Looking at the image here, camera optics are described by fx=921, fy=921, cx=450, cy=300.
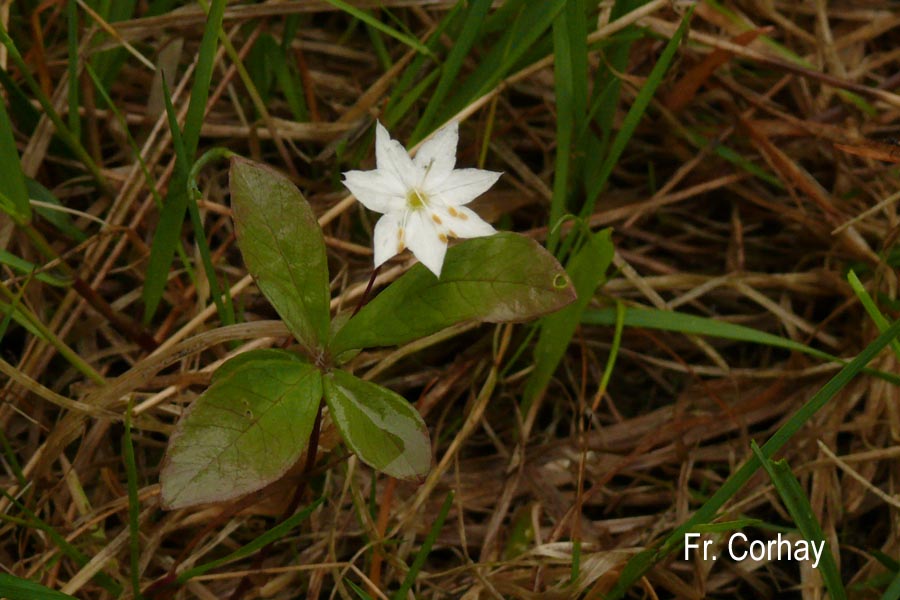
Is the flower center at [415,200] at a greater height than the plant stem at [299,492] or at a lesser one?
greater

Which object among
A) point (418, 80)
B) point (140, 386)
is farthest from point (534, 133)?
point (140, 386)

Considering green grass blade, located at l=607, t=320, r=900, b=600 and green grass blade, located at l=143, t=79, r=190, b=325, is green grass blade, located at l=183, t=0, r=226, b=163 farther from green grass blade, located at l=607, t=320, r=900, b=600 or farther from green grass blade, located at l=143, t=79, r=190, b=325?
green grass blade, located at l=607, t=320, r=900, b=600

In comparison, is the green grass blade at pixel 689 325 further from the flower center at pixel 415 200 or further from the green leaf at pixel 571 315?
the flower center at pixel 415 200

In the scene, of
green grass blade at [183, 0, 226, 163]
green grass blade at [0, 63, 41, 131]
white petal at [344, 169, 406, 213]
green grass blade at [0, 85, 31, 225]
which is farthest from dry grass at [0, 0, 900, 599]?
white petal at [344, 169, 406, 213]

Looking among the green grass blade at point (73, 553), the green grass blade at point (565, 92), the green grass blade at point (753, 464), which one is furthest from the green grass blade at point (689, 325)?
the green grass blade at point (73, 553)

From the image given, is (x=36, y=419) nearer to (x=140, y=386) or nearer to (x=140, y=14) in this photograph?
(x=140, y=386)

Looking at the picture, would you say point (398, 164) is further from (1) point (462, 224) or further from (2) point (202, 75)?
(2) point (202, 75)

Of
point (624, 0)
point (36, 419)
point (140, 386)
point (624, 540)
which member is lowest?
point (624, 540)
